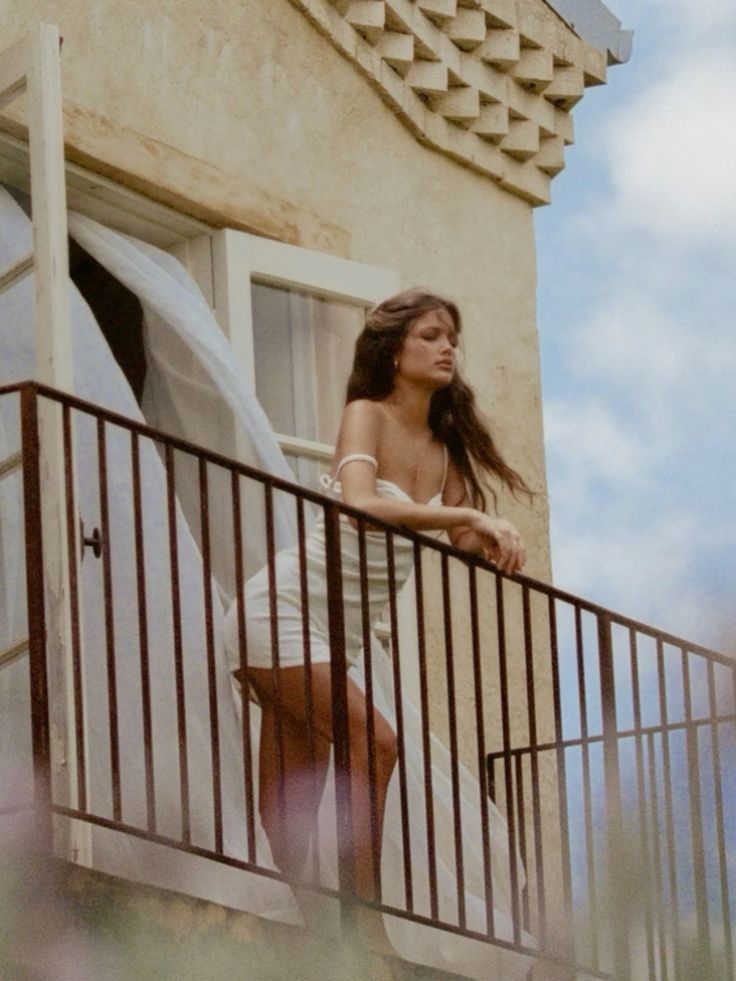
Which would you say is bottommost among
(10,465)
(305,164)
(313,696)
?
(313,696)

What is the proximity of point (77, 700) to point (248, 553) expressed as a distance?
1647 mm

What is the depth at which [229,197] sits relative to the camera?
845 cm

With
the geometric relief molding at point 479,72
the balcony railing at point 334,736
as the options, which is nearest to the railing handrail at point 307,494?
the balcony railing at point 334,736

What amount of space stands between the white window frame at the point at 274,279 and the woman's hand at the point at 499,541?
71.1 inches

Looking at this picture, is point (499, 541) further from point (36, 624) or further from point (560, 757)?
point (36, 624)

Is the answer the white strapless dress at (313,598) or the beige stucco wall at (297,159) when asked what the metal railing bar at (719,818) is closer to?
the white strapless dress at (313,598)

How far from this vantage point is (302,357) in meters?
8.66

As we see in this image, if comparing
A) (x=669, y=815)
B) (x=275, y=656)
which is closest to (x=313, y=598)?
(x=275, y=656)

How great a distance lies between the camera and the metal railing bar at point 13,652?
6441 mm

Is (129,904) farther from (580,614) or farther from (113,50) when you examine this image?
(113,50)

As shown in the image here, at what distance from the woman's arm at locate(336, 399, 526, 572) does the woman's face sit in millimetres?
269

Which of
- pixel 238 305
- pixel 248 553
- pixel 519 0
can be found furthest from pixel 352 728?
pixel 519 0

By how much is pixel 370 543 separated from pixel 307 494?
37 cm

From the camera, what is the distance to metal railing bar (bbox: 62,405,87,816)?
5953mm
